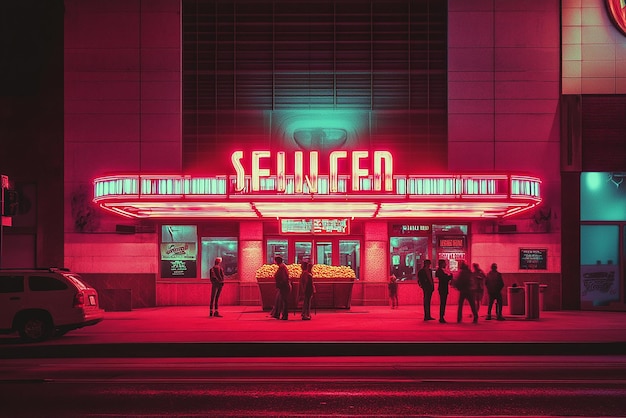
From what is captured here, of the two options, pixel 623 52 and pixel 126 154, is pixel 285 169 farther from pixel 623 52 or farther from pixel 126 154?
pixel 623 52

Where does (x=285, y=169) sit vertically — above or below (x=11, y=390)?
above

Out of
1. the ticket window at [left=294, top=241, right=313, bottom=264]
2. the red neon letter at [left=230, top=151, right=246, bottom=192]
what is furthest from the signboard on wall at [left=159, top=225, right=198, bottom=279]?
the red neon letter at [left=230, top=151, right=246, bottom=192]

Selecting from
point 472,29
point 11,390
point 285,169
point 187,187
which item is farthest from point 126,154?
point 11,390

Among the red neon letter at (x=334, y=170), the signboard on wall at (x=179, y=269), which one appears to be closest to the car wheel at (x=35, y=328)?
the signboard on wall at (x=179, y=269)

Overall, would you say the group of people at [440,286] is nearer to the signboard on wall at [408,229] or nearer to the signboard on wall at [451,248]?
the signboard on wall at [451,248]

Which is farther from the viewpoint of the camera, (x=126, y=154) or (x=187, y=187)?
(x=126, y=154)

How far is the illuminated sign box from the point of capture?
24234 mm

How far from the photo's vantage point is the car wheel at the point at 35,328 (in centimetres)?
1650

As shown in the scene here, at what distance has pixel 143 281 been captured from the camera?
2475 cm

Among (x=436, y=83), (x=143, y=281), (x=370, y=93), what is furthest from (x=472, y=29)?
(x=143, y=281)

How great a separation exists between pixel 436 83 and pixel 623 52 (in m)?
6.58

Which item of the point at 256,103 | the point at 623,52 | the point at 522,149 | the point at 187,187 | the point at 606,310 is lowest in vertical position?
the point at 606,310

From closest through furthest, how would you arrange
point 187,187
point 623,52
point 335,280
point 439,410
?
point 439,410 < point 187,187 < point 335,280 < point 623,52

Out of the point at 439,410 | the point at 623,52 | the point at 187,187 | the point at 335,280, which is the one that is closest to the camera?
the point at 439,410
